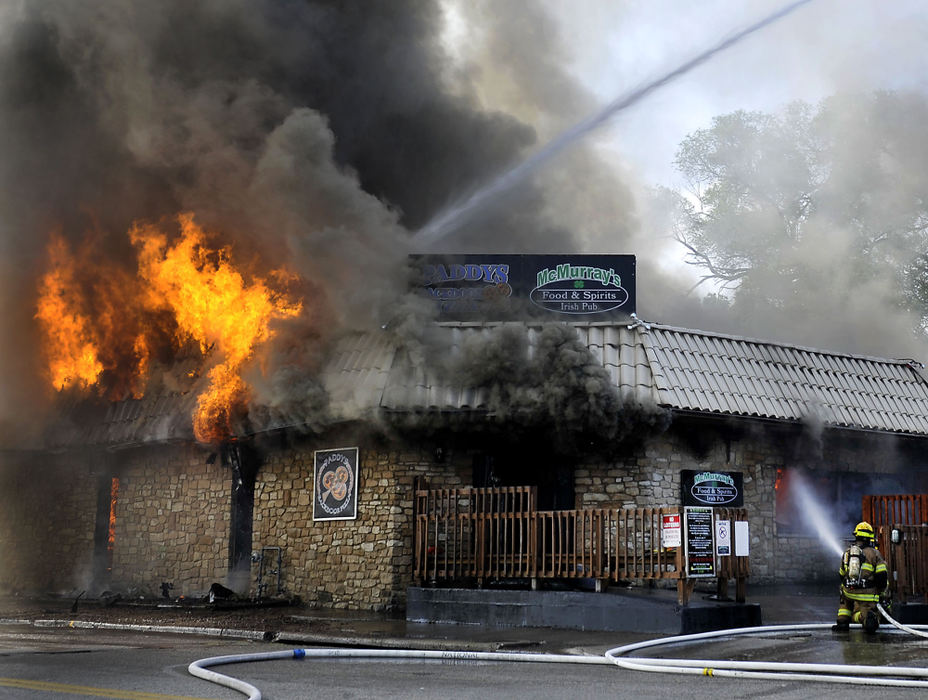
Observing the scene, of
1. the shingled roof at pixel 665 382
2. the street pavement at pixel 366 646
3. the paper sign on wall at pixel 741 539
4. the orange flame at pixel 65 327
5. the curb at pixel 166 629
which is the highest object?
the orange flame at pixel 65 327

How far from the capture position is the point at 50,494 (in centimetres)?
2344

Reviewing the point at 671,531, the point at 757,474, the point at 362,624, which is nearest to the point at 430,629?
the point at 362,624

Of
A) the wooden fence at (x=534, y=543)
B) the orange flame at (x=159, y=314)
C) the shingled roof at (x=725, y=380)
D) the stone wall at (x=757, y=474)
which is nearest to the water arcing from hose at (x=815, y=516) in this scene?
the stone wall at (x=757, y=474)

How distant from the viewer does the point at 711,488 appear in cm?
1817

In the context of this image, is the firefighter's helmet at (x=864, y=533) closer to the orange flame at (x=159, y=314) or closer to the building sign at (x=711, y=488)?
the building sign at (x=711, y=488)

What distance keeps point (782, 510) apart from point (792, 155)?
17.9 m

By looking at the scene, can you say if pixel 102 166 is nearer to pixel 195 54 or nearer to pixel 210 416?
pixel 195 54

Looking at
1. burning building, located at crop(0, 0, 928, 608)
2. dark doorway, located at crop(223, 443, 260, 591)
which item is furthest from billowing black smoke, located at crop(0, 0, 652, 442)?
dark doorway, located at crop(223, 443, 260, 591)

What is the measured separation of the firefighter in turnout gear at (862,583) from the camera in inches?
495

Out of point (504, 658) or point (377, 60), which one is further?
point (377, 60)

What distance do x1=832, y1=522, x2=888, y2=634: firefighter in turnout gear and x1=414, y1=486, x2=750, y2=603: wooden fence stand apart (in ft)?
4.26

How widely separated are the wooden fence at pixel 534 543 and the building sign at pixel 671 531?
55 mm

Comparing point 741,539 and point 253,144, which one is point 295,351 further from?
point 741,539

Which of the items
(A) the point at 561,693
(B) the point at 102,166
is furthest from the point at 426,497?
(B) the point at 102,166
